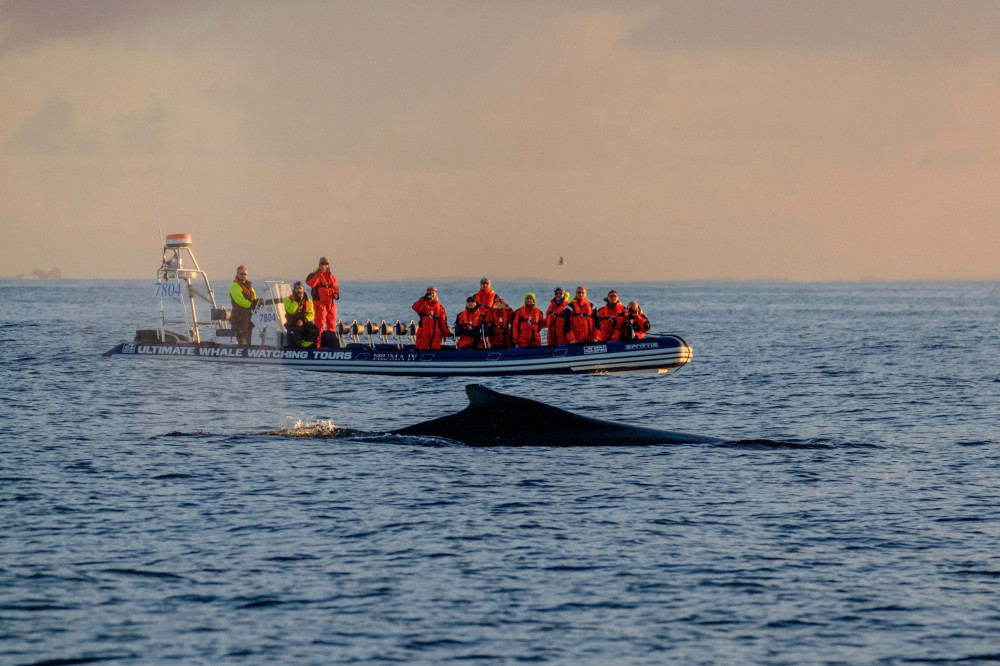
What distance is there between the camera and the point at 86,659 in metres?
10.8

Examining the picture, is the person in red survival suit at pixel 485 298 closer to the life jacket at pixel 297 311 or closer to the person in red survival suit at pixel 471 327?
the person in red survival suit at pixel 471 327

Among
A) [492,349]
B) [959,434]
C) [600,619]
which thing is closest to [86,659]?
[600,619]

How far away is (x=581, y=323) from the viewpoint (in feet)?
111

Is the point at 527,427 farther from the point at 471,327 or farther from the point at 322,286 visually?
the point at 322,286

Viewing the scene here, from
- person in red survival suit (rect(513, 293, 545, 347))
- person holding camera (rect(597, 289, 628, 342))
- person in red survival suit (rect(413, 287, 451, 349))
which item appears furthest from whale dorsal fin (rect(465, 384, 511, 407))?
person in red survival suit (rect(413, 287, 451, 349))

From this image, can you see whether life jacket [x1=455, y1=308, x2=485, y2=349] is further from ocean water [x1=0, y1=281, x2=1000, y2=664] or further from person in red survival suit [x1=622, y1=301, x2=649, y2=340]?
ocean water [x1=0, y1=281, x2=1000, y2=664]

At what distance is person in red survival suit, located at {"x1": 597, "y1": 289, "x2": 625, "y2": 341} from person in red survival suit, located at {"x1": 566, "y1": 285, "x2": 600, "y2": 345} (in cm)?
27

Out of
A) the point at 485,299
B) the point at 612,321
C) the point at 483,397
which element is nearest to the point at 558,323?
the point at 612,321

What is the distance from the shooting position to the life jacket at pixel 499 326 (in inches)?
1352

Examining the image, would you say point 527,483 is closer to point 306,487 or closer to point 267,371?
point 306,487

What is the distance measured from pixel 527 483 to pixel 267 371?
27340 millimetres

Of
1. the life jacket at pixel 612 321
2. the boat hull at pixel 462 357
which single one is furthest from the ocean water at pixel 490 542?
the life jacket at pixel 612 321

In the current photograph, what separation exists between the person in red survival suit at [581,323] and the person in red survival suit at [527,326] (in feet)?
2.91

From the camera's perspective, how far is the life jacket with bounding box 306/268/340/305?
35625mm
